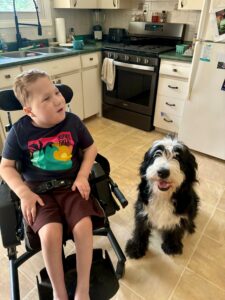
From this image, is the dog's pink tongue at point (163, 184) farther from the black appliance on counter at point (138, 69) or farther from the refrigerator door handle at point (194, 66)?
the black appliance on counter at point (138, 69)

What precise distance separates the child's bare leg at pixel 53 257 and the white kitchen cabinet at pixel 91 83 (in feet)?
7.31

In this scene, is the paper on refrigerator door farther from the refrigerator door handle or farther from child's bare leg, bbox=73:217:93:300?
child's bare leg, bbox=73:217:93:300

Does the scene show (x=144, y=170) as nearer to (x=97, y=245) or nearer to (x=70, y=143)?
(x=70, y=143)

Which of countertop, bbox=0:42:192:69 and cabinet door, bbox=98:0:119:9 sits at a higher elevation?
cabinet door, bbox=98:0:119:9

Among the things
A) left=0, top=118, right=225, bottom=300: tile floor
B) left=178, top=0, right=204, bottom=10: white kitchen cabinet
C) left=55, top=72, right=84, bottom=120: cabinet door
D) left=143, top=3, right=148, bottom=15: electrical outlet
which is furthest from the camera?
left=143, top=3, right=148, bottom=15: electrical outlet

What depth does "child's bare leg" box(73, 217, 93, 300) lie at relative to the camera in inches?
36.4

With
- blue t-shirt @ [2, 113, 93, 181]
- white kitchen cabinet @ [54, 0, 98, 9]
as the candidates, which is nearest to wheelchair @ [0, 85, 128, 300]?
blue t-shirt @ [2, 113, 93, 181]

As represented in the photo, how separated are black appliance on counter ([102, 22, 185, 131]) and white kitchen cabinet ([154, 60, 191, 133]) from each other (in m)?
0.07

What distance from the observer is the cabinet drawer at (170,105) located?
8.37 ft

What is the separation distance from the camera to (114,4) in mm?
2883

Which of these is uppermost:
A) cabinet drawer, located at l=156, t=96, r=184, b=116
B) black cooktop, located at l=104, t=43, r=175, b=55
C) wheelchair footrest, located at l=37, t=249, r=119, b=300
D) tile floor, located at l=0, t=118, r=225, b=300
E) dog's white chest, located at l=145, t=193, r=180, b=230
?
black cooktop, located at l=104, t=43, r=175, b=55

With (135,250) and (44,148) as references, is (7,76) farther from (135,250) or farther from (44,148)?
(135,250)

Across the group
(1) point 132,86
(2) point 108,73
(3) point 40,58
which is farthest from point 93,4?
(3) point 40,58

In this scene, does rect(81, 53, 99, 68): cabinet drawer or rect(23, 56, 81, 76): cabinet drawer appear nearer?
rect(23, 56, 81, 76): cabinet drawer
